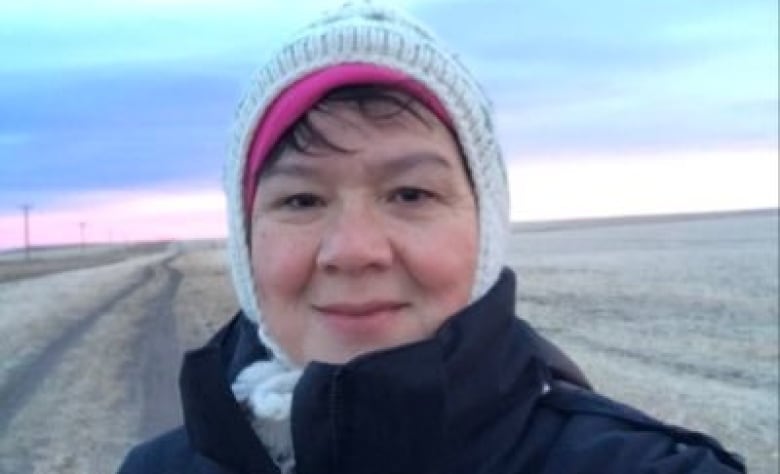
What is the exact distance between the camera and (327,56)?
219 cm

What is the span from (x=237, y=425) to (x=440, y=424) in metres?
0.35

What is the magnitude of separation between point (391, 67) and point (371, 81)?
4cm

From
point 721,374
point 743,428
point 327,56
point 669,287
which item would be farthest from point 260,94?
point 669,287

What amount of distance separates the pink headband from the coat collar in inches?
13.0

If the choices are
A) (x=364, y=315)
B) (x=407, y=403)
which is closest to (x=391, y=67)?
(x=364, y=315)

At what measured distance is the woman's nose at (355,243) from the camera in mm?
2076

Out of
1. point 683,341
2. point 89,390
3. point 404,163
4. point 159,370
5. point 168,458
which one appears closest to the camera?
point 404,163

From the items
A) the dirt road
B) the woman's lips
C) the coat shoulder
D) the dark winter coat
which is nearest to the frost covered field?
the dirt road

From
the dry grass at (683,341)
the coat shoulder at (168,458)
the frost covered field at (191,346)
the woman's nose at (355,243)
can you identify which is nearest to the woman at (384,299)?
the woman's nose at (355,243)

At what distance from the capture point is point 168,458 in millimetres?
2453

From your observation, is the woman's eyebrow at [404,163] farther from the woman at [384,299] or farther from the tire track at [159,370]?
the tire track at [159,370]

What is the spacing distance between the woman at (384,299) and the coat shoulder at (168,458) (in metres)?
0.16

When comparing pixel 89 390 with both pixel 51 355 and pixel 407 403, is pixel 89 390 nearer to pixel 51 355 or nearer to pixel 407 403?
pixel 51 355

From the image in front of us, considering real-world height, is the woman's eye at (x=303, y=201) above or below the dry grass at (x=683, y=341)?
above
